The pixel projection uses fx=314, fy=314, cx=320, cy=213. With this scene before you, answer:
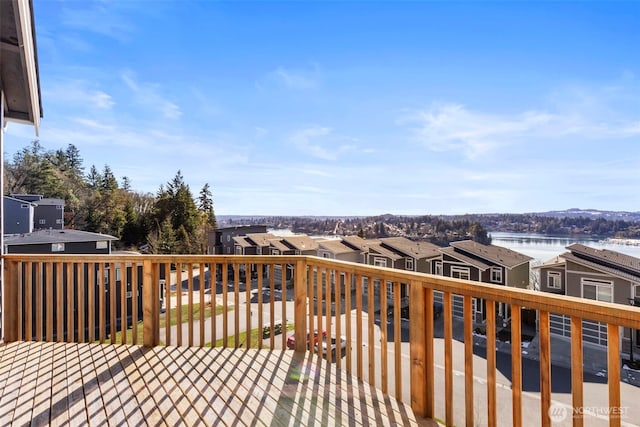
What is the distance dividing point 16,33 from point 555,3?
9.11m

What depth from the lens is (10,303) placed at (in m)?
3.01

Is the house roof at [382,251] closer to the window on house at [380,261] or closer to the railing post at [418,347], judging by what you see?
the window on house at [380,261]

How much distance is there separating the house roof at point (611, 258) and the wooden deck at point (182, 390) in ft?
42.6

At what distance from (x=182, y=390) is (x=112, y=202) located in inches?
1073

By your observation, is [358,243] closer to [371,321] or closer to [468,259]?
[468,259]

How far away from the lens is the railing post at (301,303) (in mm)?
2707

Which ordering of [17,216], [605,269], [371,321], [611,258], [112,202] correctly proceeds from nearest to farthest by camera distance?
[371,321]
[605,269]
[611,258]
[17,216]
[112,202]

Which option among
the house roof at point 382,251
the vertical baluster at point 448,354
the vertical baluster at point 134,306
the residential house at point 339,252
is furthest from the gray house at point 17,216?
the vertical baluster at point 448,354

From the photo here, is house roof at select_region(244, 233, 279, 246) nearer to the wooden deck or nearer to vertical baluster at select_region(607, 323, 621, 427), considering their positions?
the wooden deck

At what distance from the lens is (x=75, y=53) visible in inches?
316

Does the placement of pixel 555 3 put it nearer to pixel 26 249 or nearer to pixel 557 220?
pixel 26 249

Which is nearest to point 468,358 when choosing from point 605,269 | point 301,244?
point 605,269

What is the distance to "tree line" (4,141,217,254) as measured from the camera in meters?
21.0

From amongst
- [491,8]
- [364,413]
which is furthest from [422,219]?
[364,413]
